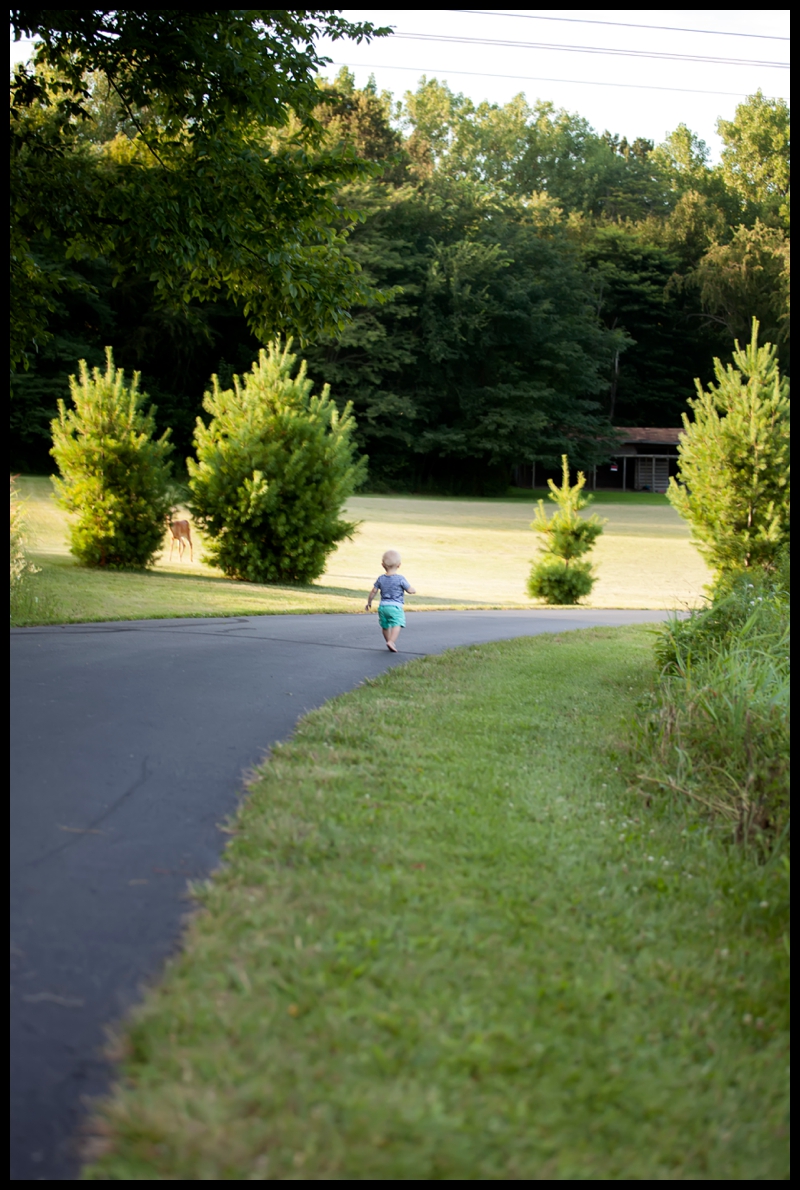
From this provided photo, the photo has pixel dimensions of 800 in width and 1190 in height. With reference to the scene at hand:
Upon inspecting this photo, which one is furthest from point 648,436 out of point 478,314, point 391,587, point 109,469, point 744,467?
point 391,587

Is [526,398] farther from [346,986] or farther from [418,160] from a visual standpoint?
[346,986]

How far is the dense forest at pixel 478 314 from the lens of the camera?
46125 millimetres

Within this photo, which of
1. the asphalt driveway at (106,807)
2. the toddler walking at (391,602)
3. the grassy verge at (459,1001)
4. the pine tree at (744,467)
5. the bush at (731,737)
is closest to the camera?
the grassy verge at (459,1001)

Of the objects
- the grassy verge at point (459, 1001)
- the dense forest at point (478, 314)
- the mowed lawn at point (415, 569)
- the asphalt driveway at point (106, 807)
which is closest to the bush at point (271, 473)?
the mowed lawn at point (415, 569)

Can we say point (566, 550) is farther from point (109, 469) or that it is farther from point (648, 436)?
point (648, 436)

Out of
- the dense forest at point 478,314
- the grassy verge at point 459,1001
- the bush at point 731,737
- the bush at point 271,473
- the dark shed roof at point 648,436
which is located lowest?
the grassy verge at point 459,1001

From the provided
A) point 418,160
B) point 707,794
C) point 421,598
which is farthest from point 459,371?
point 707,794

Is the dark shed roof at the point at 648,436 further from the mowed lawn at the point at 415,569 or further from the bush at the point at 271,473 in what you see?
the bush at the point at 271,473

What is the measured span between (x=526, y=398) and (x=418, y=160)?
61.7 feet

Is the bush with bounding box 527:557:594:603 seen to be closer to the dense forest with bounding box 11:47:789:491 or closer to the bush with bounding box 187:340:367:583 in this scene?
the bush with bounding box 187:340:367:583

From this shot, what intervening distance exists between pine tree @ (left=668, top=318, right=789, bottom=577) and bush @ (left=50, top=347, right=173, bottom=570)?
11902 millimetres

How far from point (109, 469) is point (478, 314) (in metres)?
34.8

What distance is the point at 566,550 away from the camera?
947 inches

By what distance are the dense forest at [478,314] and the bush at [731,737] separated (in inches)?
1477
